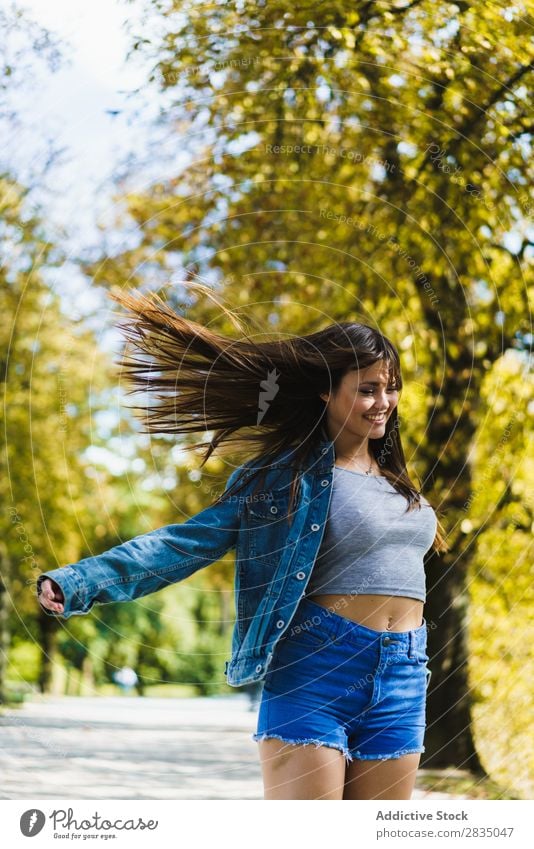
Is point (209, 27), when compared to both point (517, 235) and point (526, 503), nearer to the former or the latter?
point (517, 235)

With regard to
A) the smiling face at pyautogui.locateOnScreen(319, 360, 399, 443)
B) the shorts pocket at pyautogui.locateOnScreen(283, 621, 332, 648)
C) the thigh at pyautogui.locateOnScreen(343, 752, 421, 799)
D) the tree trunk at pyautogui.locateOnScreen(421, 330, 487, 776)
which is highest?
the smiling face at pyautogui.locateOnScreen(319, 360, 399, 443)

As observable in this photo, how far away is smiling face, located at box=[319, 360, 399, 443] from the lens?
3.44 metres

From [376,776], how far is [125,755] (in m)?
5.24

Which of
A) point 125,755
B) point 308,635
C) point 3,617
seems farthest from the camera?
point 3,617

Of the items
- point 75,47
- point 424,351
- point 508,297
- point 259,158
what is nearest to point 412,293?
point 424,351

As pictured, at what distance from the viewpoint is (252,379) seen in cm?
387

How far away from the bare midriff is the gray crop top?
0.02 meters

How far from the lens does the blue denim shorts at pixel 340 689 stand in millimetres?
3168

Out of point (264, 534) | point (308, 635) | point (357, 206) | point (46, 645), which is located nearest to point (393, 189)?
point (357, 206)

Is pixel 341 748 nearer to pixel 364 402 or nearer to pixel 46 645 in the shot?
pixel 364 402

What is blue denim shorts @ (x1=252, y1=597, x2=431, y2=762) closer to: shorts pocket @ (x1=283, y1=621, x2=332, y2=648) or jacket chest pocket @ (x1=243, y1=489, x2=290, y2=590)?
shorts pocket @ (x1=283, y1=621, x2=332, y2=648)

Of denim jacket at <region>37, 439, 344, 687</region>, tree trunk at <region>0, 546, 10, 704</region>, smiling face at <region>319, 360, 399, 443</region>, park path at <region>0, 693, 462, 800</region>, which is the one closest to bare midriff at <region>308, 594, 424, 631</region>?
denim jacket at <region>37, 439, 344, 687</region>

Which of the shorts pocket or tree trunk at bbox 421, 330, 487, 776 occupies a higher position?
the shorts pocket

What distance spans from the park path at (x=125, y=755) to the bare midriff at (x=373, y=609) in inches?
113
